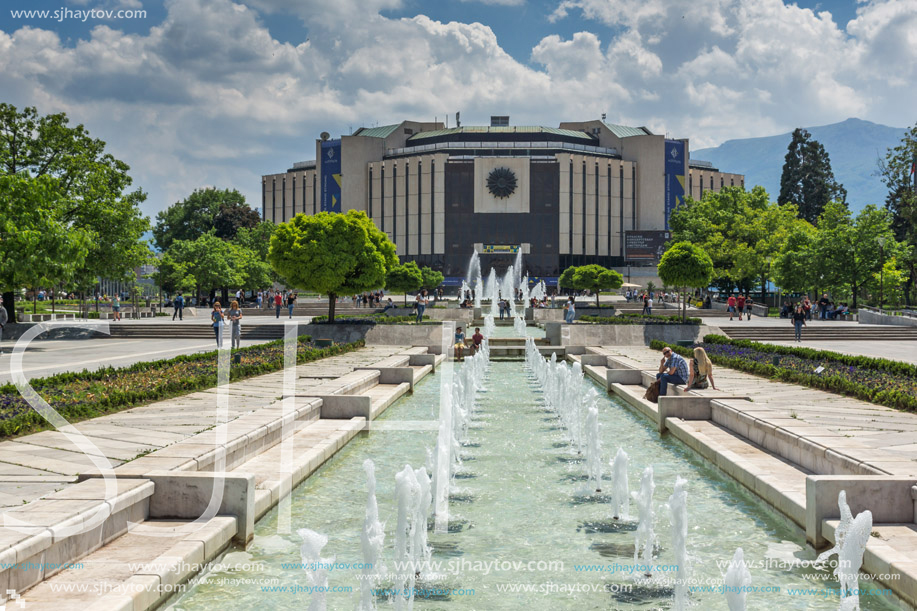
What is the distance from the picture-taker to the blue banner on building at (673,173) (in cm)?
8281

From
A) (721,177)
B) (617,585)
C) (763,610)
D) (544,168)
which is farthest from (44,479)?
(721,177)

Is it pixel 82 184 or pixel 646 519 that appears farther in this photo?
pixel 82 184

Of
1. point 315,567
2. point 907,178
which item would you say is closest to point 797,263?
point 907,178

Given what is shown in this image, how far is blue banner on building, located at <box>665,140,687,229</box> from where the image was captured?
8281cm

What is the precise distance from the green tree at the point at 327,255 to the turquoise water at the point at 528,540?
53.2ft

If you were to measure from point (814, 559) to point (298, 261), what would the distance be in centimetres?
2179

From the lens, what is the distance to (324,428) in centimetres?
954

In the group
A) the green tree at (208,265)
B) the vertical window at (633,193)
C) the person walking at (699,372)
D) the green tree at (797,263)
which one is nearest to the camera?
the person walking at (699,372)

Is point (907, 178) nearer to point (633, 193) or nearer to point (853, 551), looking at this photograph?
point (633, 193)

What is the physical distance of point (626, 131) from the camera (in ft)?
290

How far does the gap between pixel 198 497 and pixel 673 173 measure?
84840mm

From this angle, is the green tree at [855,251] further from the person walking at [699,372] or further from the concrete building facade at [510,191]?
the concrete building facade at [510,191]

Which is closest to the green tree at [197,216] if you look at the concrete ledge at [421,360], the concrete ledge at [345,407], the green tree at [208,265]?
the green tree at [208,265]

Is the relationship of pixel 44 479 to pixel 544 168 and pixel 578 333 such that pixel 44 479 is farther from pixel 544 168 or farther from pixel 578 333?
pixel 544 168
